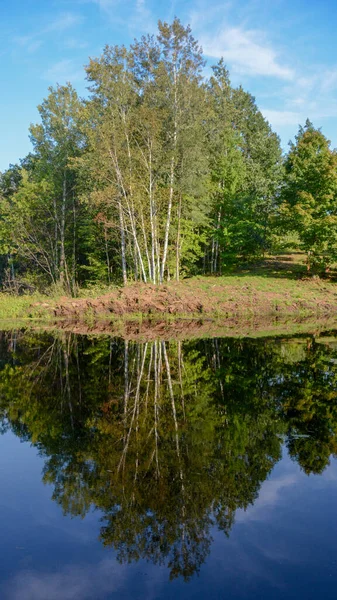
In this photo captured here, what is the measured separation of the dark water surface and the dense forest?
733 inches

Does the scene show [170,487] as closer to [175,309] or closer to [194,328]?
[194,328]

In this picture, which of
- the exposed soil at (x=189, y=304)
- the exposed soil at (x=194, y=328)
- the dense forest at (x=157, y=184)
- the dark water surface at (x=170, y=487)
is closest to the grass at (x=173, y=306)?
the exposed soil at (x=189, y=304)

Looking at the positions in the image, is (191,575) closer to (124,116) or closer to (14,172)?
(124,116)

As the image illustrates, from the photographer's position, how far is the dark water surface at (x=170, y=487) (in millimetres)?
4117

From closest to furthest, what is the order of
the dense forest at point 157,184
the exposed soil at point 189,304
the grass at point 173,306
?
the grass at point 173,306
the exposed soil at point 189,304
the dense forest at point 157,184

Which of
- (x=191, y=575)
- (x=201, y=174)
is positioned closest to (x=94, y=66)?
(x=201, y=174)

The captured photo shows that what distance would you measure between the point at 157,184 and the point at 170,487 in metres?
26.7

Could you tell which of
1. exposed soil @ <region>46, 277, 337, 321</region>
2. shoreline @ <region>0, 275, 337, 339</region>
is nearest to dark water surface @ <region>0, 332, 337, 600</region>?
shoreline @ <region>0, 275, 337, 339</region>

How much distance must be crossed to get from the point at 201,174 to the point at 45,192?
12.9 m

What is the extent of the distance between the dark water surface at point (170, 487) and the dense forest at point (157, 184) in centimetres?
1862

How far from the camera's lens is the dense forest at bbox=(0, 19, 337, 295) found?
26406 mm

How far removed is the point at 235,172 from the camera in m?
34.5

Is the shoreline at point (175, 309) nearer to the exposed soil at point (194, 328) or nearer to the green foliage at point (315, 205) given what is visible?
the exposed soil at point (194, 328)

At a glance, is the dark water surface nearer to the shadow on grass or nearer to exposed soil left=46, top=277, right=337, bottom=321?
exposed soil left=46, top=277, right=337, bottom=321
